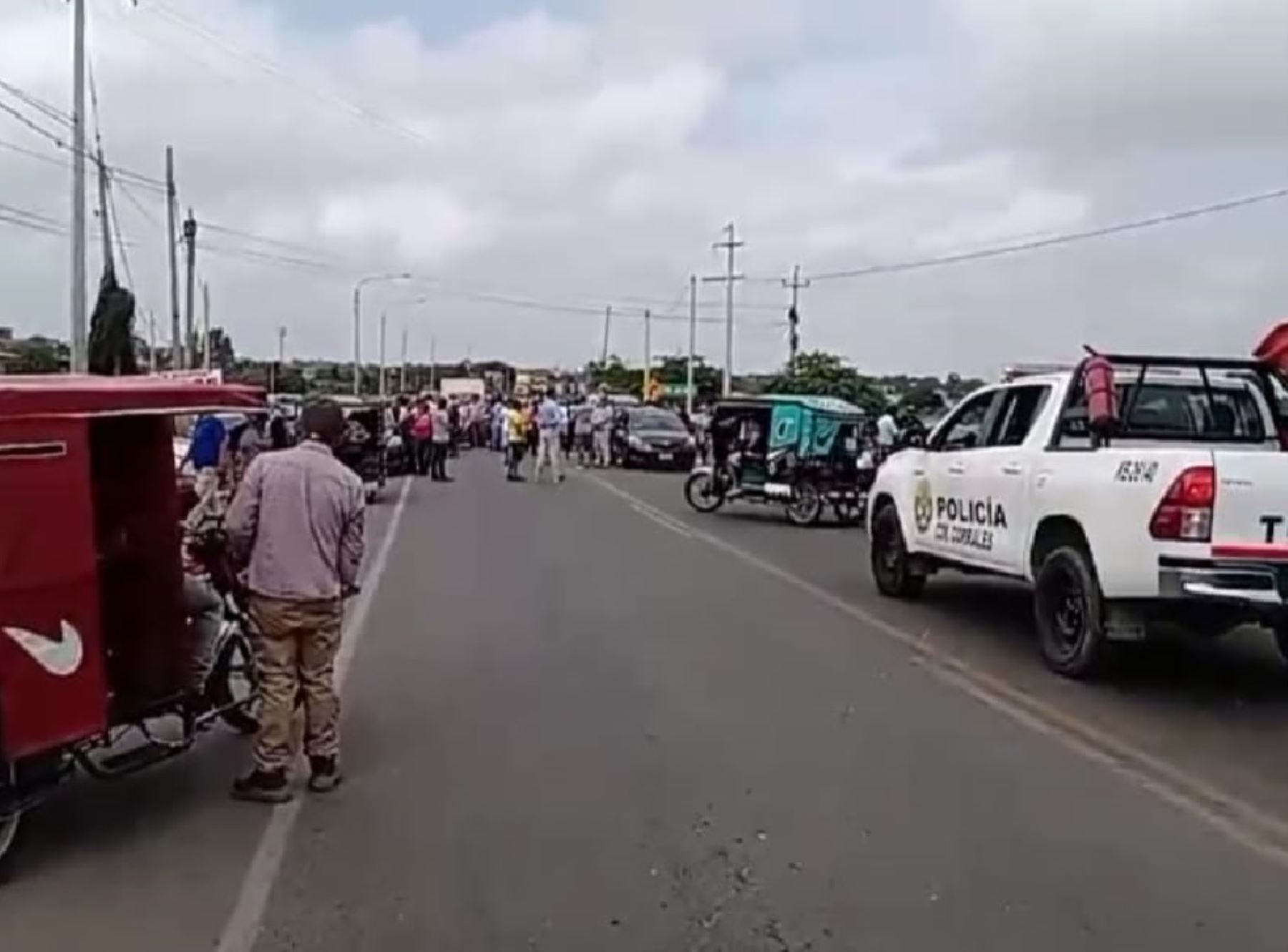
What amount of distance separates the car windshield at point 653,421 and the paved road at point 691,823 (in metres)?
33.9

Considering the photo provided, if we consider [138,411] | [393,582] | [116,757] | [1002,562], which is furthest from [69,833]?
[393,582]

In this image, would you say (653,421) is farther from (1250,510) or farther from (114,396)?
(114,396)

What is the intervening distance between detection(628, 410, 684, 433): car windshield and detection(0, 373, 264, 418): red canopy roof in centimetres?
3869

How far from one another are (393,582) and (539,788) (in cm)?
922

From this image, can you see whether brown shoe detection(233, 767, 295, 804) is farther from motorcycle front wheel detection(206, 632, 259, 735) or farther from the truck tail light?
the truck tail light

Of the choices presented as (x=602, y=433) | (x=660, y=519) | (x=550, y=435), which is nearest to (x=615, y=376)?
(x=602, y=433)

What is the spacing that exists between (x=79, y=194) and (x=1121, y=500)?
22017 millimetres

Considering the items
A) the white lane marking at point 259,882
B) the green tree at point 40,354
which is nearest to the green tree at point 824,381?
the green tree at point 40,354

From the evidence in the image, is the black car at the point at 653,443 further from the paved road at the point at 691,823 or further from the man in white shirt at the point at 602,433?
the paved road at the point at 691,823

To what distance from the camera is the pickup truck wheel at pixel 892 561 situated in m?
15.6

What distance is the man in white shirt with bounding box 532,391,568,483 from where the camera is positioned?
36406 millimetres

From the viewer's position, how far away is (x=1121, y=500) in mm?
10711

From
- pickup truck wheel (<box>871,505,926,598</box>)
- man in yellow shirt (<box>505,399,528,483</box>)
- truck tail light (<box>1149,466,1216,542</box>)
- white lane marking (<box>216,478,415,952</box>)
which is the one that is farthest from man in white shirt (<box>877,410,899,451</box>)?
white lane marking (<box>216,478,415,952</box>)

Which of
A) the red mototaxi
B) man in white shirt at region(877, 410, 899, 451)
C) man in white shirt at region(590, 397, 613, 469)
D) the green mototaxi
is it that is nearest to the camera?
the red mototaxi
